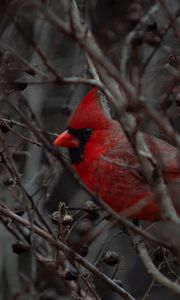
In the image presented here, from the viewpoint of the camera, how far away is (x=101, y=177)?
4156 millimetres

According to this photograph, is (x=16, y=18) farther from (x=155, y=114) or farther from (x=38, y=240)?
(x=38, y=240)

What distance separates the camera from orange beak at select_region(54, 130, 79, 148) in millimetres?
4211

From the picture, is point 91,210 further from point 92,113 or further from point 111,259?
point 92,113

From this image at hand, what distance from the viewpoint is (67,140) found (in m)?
4.29

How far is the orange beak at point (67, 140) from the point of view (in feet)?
13.8

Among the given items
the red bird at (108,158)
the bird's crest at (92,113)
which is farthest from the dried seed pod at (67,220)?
the bird's crest at (92,113)

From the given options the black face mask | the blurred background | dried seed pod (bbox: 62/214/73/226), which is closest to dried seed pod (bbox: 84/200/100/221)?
the blurred background

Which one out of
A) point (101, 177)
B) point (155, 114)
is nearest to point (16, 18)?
point (155, 114)

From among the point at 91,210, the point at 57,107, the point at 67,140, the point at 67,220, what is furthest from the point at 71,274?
the point at 57,107

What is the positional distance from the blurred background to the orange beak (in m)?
0.15

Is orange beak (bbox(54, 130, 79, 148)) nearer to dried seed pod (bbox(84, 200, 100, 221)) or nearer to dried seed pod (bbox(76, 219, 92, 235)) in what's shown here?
dried seed pod (bbox(84, 200, 100, 221))

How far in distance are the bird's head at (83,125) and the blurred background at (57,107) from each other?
15 cm

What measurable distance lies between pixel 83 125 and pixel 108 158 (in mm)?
270

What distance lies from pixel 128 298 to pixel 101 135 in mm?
1390
